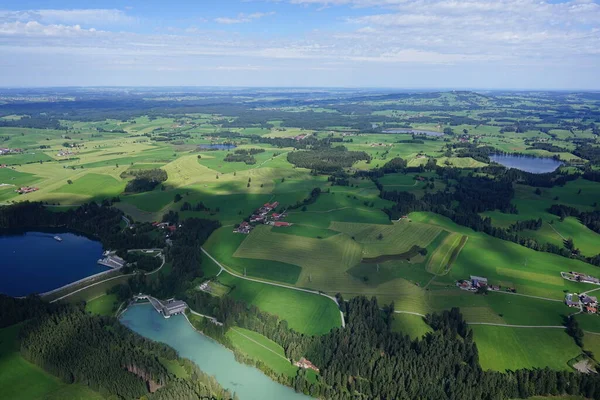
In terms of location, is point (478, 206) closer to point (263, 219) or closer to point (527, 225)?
point (527, 225)

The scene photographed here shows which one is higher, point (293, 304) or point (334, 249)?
point (334, 249)

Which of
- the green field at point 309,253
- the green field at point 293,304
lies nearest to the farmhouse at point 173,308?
the green field at point 293,304

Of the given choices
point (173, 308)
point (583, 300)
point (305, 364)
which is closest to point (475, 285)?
point (583, 300)

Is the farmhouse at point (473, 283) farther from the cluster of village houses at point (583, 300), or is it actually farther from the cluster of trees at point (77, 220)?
the cluster of trees at point (77, 220)

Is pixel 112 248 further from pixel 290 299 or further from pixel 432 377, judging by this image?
pixel 432 377

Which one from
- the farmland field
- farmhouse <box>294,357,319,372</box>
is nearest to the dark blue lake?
the farmland field

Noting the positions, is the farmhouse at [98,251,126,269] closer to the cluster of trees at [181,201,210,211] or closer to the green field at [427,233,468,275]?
the cluster of trees at [181,201,210,211]

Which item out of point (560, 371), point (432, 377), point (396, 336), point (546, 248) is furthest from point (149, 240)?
point (546, 248)
